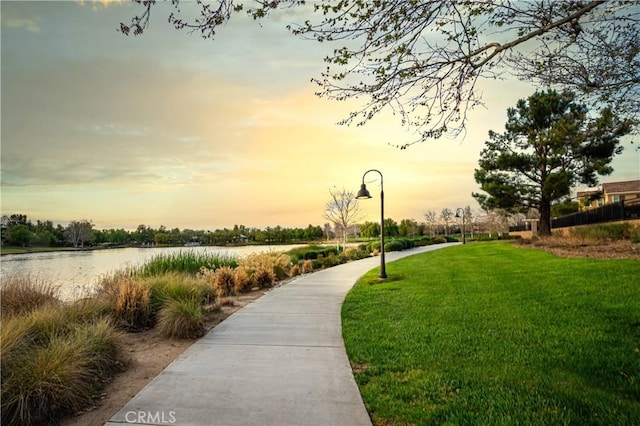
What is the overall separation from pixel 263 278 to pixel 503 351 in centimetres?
838

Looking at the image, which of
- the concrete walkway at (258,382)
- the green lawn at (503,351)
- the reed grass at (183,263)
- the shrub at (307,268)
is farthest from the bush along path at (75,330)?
the shrub at (307,268)

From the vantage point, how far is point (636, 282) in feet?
27.8

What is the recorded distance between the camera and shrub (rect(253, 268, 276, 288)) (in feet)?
39.0

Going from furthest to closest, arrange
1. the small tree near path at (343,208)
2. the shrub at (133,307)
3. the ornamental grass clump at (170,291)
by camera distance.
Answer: the small tree near path at (343,208)
the ornamental grass clump at (170,291)
the shrub at (133,307)

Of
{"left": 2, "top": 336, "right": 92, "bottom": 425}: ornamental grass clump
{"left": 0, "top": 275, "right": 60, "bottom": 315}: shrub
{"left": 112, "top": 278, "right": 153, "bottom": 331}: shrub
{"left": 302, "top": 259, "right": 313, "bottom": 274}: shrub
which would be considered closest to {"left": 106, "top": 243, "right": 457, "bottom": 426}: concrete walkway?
{"left": 2, "top": 336, "right": 92, "bottom": 425}: ornamental grass clump

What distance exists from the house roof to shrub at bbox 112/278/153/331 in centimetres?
→ 5256

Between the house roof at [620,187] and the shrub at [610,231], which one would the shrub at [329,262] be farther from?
the house roof at [620,187]

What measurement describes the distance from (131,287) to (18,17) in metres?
4.94

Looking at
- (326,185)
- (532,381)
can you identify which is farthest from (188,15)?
(326,185)

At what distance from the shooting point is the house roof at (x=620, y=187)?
44406mm

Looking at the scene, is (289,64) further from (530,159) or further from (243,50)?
(530,159)

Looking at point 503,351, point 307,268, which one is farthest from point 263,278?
point 503,351

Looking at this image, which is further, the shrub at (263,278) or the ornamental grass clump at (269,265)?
the ornamental grass clump at (269,265)
